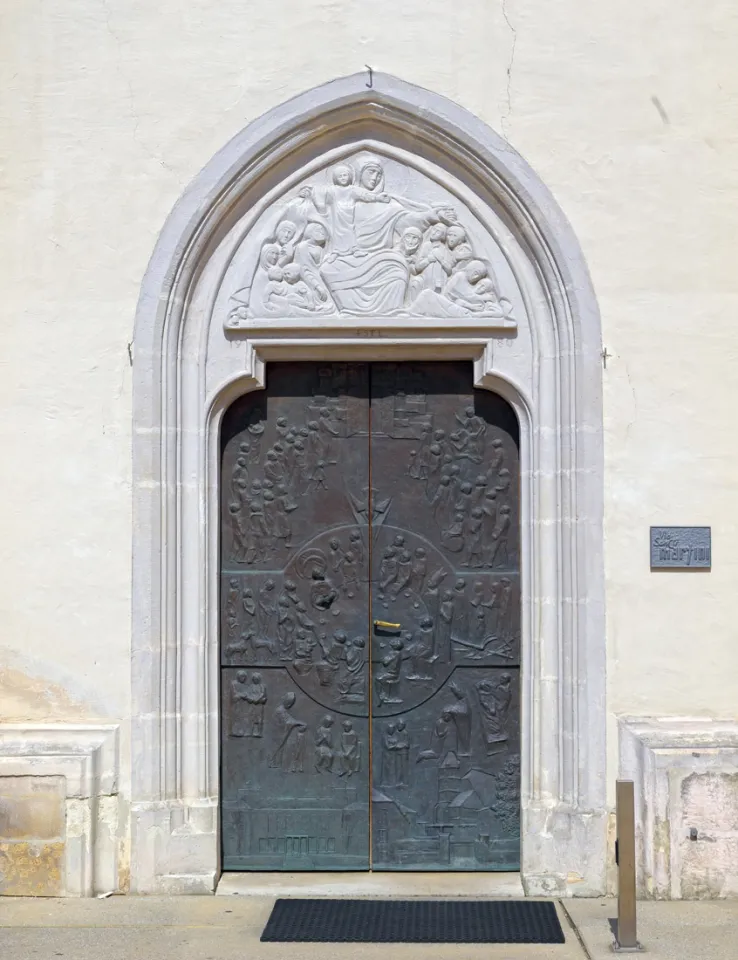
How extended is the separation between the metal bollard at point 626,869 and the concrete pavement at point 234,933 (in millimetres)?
94

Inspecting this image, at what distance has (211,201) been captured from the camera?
6.18m

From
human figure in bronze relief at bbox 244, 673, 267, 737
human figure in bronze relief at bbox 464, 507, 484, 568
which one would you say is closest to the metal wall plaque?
human figure in bronze relief at bbox 464, 507, 484, 568

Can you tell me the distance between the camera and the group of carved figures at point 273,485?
254 inches

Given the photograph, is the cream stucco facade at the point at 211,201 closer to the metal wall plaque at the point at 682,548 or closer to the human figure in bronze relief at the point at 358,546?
the metal wall plaque at the point at 682,548

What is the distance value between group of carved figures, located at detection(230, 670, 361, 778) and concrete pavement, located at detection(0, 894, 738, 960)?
73cm

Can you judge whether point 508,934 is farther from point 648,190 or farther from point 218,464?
point 648,190

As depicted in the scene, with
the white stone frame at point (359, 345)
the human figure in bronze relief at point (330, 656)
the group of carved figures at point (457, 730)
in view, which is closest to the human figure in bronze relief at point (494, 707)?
the group of carved figures at point (457, 730)

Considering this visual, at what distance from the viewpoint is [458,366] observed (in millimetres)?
6488

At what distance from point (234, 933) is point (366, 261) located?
130 inches

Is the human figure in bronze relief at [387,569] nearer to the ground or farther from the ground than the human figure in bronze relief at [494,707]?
farther from the ground

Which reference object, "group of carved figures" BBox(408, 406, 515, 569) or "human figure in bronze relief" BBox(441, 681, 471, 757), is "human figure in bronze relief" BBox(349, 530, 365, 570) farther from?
"human figure in bronze relief" BBox(441, 681, 471, 757)

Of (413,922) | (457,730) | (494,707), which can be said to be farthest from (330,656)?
(413,922)

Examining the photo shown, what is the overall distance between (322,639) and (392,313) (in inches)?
68.0

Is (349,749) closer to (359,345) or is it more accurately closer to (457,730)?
(457,730)
